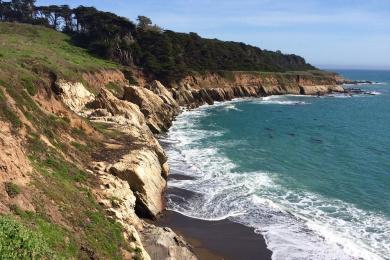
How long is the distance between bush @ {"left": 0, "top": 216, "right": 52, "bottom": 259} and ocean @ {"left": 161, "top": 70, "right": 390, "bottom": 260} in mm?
14622

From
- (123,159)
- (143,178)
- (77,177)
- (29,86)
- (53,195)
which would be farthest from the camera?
(29,86)

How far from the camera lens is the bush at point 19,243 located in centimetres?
1401

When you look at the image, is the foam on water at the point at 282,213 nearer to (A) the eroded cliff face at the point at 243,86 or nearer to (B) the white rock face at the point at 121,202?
(B) the white rock face at the point at 121,202

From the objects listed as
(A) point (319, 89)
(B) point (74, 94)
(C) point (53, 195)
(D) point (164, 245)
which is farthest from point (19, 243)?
(A) point (319, 89)

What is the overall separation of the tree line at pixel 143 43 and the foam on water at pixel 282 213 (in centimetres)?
5443

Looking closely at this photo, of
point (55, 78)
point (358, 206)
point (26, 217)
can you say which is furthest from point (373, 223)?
point (55, 78)

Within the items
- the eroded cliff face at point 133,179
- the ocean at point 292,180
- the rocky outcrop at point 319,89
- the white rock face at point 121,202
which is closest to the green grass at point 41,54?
the eroded cliff face at point 133,179

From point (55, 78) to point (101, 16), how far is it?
55.5m

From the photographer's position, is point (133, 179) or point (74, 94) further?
→ point (74, 94)

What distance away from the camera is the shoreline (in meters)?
25.7

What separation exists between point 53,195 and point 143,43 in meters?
85.5

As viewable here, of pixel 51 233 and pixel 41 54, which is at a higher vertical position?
pixel 41 54

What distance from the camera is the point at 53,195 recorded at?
21.0m

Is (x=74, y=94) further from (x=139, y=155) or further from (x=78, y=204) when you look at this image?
(x=78, y=204)
